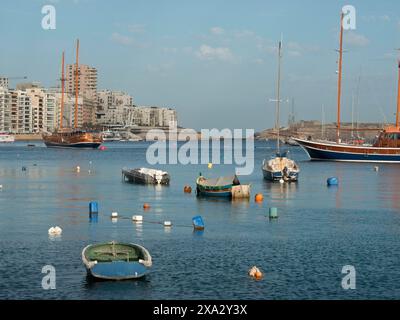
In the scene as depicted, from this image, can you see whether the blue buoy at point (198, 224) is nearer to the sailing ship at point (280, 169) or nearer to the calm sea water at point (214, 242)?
the calm sea water at point (214, 242)

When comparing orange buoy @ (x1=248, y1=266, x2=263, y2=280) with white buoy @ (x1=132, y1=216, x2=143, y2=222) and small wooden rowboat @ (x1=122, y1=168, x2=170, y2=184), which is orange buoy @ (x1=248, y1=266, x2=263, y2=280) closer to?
white buoy @ (x1=132, y1=216, x2=143, y2=222)

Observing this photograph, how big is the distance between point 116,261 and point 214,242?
11.6m


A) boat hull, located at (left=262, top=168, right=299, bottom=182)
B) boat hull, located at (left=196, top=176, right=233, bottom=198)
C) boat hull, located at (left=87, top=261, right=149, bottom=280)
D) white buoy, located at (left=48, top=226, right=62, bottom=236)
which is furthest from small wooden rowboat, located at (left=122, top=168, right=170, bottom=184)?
boat hull, located at (left=87, top=261, right=149, bottom=280)

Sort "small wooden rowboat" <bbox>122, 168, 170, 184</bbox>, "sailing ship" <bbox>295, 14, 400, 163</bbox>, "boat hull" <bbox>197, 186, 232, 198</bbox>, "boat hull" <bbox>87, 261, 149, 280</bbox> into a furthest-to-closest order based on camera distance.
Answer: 1. "sailing ship" <bbox>295, 14, 400, 163</bbox>
2. "small wooden rowboat" <bbox>122, 168, 170, 184</bbox>
3. "boat hull" <bbox>197, 186, 232, 198</bbox>
4. "boat hull" <bbox>87, 261, 149, 280</bbox>

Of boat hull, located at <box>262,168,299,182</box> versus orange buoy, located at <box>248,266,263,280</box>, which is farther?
boat hull, located at <box>262,168,299,182</box>

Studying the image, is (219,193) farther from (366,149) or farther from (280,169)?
(366,149)

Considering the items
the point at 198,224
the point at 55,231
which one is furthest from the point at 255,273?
the point at 55,231

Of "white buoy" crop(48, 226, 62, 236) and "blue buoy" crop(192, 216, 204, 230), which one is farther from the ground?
"blue buoy" crop(192, 216, 204, 230)

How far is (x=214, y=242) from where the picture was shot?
47.6m

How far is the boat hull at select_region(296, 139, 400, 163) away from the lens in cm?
14488

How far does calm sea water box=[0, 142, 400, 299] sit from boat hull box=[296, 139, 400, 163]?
58319mm
